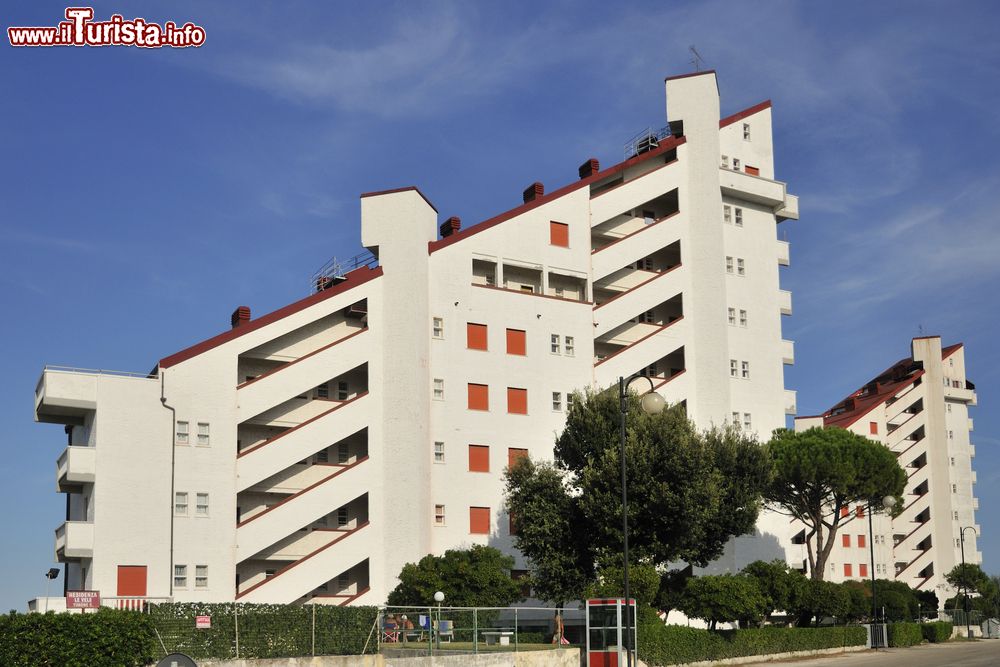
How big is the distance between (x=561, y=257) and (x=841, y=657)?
26526 mm

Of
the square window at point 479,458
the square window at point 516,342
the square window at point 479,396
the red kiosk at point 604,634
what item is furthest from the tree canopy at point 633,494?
the red kiosk at point 604,634

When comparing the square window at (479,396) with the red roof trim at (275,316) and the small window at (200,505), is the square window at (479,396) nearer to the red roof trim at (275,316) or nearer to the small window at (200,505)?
the red roof trim at (275,316)

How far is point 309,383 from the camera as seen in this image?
55.1 meters

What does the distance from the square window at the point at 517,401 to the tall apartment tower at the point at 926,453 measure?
183 feet

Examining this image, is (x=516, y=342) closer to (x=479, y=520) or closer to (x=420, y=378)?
(x=420, y=378)

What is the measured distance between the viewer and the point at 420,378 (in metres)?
58.9

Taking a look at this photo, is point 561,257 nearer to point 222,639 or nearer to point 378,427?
point 378,427

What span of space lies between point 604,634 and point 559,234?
1253 inches

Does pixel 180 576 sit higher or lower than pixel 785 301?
lower

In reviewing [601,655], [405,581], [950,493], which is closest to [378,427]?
[405,581]

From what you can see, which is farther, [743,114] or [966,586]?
[966,586]

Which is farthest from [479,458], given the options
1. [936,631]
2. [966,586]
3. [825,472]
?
[966,586]

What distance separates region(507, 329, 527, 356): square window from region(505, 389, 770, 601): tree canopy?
9600 millimetres

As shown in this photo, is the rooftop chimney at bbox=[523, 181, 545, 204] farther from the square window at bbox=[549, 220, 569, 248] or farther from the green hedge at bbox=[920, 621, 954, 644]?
the green hedge at bbox=[920, 621, 954, 644]
